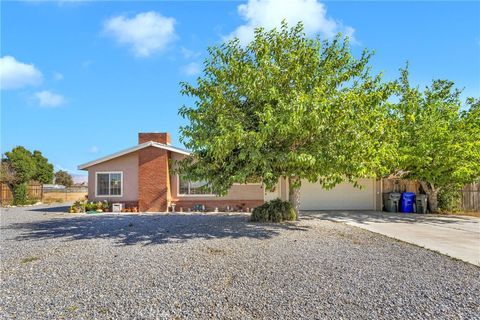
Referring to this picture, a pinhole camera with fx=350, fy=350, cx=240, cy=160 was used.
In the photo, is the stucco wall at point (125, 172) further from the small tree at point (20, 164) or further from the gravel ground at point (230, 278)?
the small tree at point (20, 164)

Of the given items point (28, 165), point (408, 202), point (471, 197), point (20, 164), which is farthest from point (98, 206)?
point (28, 165)

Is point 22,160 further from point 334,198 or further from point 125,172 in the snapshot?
point 334,198

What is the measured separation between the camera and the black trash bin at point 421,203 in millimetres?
17955

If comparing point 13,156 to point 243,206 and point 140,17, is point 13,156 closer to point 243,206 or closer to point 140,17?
point 243,206

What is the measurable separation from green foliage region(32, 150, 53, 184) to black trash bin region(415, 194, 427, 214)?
128 ft

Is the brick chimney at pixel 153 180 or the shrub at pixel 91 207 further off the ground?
the brick chimney at pixel 153 180

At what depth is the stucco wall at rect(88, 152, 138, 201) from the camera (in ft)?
60.6

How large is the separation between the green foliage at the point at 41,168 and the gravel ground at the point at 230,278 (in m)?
35.9

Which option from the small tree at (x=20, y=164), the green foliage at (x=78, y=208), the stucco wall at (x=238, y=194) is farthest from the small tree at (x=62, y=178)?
the stucco wall at (x=238, y=194)

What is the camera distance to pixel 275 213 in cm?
1236

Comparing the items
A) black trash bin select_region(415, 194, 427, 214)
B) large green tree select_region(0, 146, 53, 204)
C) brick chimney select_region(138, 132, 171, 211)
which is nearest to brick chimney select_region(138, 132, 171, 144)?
brick chimney select_region(138, 132, 171, 211)

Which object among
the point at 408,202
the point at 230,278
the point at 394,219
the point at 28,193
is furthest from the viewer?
the point at 28,193

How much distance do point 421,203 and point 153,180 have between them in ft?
45.5

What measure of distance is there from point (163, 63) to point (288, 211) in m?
6.70
